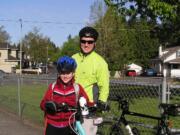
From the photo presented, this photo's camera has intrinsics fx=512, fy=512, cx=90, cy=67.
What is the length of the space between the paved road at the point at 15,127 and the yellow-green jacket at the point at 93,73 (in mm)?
4386

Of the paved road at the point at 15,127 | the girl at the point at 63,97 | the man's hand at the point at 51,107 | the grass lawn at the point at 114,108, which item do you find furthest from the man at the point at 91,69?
the paved road at the point at 15,127

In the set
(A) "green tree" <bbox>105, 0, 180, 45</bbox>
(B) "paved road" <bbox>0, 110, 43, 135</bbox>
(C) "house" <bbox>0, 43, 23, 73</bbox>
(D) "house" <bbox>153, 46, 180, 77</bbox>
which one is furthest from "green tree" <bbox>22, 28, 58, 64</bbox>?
(B) "paved road" <bbox>0, 110, 43, 135</bbox>

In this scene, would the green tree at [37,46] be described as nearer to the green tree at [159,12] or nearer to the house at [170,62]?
the house at [170,62]

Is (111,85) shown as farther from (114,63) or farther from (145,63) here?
(145,63)

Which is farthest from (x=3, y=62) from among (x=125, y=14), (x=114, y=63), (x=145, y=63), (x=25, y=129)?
(x=25, y=129)

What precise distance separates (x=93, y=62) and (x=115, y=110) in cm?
306

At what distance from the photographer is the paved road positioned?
1073cm

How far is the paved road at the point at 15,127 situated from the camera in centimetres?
1073

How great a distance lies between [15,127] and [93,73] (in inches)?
226

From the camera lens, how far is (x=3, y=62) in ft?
349

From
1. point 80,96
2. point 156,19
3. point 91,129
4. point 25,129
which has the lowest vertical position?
point 25,129

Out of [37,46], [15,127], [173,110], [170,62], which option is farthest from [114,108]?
[37,46]

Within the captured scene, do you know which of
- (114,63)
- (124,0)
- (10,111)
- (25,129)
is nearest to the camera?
(25,129)

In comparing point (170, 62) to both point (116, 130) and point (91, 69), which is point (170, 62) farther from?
point (91, 69)
